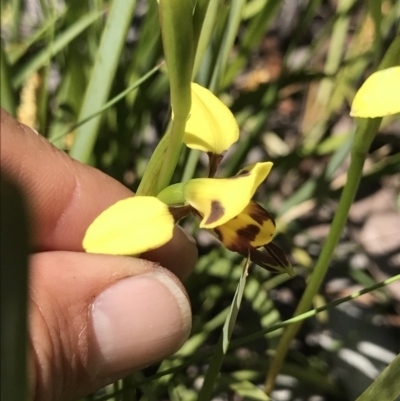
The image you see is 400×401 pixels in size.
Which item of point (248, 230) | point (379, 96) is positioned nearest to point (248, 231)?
point (248, 230)

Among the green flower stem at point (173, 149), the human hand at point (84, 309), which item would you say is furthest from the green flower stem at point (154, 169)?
the human hand at point (84, 309)

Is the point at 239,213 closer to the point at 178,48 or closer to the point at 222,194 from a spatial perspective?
the point at 222,194

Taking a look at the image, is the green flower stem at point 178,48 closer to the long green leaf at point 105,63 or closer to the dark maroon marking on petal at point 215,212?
the dark maroon marking on petal at point 215,212

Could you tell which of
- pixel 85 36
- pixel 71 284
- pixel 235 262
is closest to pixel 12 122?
pixel 71 284

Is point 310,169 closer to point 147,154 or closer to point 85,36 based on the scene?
point 147,154

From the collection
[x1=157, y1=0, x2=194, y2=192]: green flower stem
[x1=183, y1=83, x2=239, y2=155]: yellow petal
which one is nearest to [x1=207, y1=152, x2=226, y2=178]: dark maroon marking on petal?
[x1=183, y1=83, x2=239, y2=155]: yellow petal

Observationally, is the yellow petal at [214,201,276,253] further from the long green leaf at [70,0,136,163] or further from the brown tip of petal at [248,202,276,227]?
the long green leaf at [70,0,136,163]
